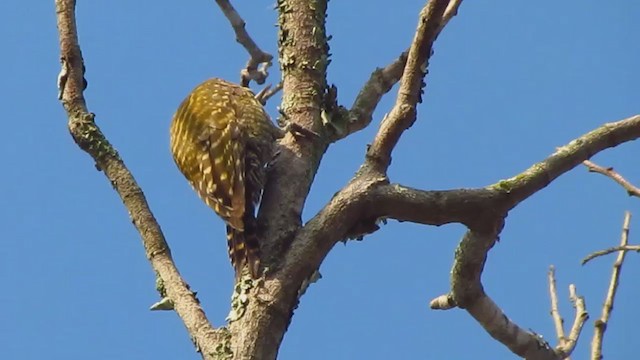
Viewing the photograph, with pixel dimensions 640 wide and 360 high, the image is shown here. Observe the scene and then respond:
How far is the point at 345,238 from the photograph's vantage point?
11.7ft

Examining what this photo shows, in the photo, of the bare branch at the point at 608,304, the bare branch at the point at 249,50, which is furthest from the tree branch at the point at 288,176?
the bare branch at the point at 608,304

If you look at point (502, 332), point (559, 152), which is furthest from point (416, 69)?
point (502, 332)

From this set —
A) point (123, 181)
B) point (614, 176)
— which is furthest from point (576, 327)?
point (123, 181)

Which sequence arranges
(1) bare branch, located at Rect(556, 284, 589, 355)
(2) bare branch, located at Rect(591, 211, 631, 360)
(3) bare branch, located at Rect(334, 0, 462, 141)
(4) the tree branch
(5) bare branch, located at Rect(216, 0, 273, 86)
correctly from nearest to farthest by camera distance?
1. (4) the tree branch
2. (2) bare branch, located at Rect(591, 211, 631, 360)
3. (1) bare branch, located at Rect(556, 284, 589, 355)
4. (3) bare branch, located at Rect(334, 0, 462, 141)
5. (5) bare branch, located at Rect(216, 0, 273, 86)

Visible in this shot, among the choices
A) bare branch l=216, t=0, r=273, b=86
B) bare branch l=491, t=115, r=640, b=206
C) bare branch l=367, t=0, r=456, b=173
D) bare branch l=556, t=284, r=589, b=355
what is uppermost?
bare branch l=216, t=0, r=273, b=86

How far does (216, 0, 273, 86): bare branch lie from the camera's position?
17.0 feet

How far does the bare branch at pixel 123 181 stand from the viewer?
324 centimetres

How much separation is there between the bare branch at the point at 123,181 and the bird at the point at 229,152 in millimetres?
259

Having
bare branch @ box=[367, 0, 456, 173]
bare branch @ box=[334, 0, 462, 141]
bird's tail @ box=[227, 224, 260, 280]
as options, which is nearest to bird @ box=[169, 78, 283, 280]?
bird's tail @ box=[227, 224, 260, 280]

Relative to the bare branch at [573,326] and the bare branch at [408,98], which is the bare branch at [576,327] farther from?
the bare branch at [408,98]

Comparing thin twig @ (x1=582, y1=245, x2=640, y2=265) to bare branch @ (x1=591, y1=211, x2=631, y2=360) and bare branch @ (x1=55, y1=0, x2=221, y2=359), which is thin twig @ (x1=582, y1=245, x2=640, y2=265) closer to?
bare branch @ (x1=591, y1=211, x2=631, y2=360)

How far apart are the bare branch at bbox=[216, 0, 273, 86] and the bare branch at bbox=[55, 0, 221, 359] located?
131 centimetres

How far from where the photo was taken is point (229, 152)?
16.3 feet

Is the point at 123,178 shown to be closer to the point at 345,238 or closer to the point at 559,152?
the point at 345,238
